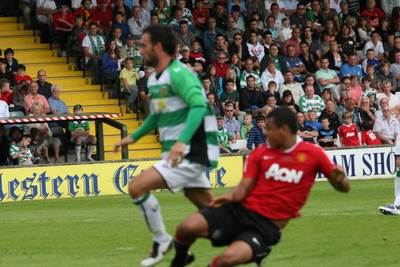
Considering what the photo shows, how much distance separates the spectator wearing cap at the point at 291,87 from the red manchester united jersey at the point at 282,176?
15378 millimetres

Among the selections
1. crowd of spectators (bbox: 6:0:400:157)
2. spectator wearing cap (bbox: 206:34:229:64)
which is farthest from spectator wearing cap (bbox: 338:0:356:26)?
spectator wearing cap (bbox: 206:34:229:64)

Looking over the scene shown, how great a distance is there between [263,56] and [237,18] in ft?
5.74

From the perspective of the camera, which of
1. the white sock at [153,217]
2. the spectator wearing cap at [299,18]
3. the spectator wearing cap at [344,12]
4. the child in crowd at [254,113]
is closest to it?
the white sock at [153,217]

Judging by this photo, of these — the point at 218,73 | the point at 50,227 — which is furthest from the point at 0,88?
the point at 50,227

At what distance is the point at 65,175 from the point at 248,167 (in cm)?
1132

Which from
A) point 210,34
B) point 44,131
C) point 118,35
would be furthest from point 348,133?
point 44,131

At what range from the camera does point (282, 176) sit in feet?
19.2

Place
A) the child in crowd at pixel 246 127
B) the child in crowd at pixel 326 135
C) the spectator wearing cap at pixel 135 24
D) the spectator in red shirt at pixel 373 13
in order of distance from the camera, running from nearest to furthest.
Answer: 1. the child in crowd at pixel 326 135
2. the child in crowd at pixel 246 127
3. the spectator wearing cap at pixel 135 24
4. the spectator in red shirt at pixel 373 13

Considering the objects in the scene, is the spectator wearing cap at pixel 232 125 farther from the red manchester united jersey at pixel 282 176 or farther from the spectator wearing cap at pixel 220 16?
the red manchester united jersey at pixel 282 176

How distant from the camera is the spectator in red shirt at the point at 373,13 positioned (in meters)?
25.6

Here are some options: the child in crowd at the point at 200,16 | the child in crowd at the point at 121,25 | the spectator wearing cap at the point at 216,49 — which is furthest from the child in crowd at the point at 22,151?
the child in crowd at the point at 200,16

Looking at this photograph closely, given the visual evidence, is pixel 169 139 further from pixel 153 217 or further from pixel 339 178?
pixel 339 178

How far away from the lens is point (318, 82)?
73.5ft

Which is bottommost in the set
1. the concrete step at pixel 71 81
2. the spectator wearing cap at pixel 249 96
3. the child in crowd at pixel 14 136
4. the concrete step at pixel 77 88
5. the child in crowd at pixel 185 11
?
the child in crowd at pixel 14 136
